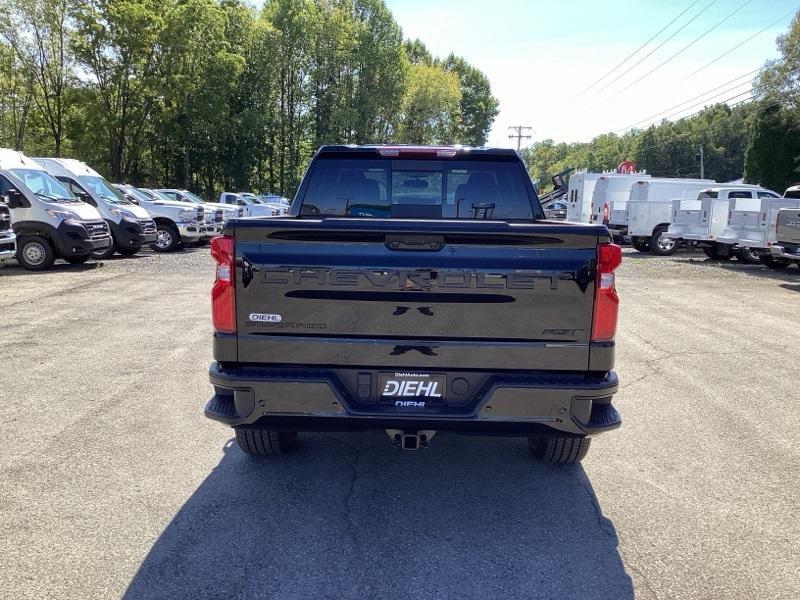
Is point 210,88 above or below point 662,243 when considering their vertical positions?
above

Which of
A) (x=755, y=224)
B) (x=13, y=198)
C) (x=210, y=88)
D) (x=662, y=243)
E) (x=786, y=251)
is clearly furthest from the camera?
(x=210, y=88)

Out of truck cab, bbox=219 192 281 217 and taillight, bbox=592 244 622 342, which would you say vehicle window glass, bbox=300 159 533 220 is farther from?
truck cab, bbox=219 192 281 217

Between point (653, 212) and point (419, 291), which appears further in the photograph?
point (653, 212)

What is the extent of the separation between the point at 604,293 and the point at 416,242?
992 mm

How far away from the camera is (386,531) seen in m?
3.65

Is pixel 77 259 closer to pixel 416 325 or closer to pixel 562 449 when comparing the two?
pixel 562 449

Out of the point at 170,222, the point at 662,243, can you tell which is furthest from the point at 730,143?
the point at 170,222

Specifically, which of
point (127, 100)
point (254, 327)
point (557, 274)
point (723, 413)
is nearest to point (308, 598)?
point (254, 327)

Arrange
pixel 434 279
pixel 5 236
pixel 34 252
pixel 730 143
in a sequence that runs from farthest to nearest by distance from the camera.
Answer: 1. pixel 730 143
2. pixel 34 252
3. pixel 5 236
4. pixel 434 279

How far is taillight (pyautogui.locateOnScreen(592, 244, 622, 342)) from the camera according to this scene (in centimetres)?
343

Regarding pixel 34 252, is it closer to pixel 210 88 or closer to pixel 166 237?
pixel 166 237

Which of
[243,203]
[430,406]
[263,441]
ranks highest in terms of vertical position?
[243,203]

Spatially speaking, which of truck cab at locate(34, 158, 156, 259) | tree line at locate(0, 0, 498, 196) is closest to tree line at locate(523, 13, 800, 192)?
truck cab at locate(34, 158, 156, 259)

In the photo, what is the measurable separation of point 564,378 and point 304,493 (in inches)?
67.9
